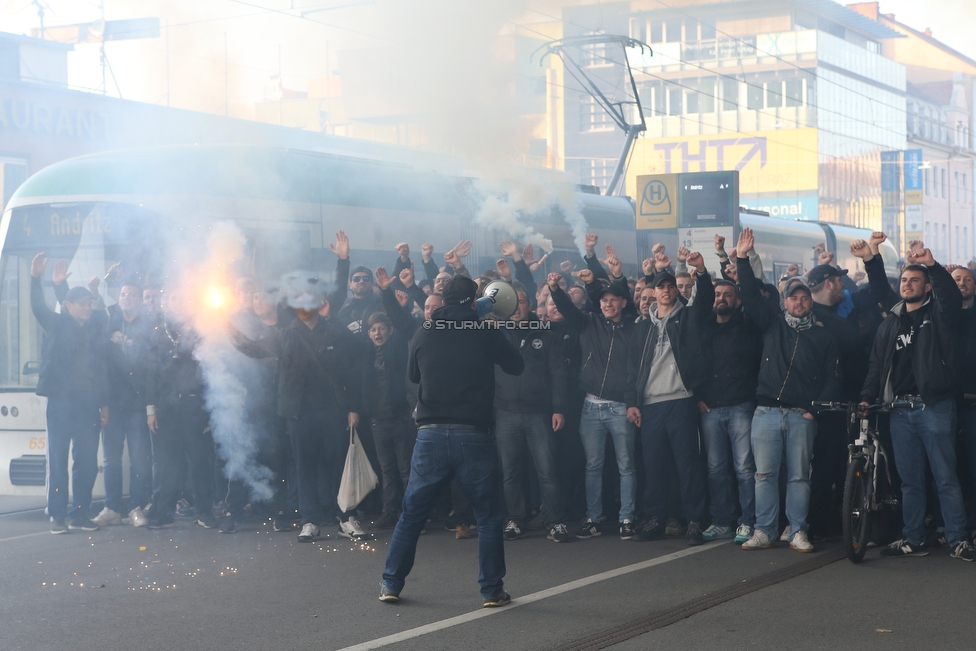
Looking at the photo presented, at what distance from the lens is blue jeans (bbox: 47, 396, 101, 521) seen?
28.2 feet

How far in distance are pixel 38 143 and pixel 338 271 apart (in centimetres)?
2173

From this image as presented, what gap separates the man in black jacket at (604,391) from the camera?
7895 mm

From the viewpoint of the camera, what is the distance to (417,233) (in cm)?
1193

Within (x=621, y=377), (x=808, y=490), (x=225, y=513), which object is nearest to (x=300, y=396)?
(x=225, y=513)

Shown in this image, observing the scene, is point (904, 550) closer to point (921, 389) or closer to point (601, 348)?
point (921, 389)

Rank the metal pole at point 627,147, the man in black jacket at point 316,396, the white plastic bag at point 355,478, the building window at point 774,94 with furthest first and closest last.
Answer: the building window at point 774,94 < the metal pole at point 627,147 < the man in black jacket at point 316,396 < the white plastic bag at point 355,478

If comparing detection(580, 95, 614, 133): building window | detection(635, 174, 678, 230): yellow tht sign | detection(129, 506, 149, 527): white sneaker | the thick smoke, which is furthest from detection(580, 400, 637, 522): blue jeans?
detection(580, 95, 614, 133): building window

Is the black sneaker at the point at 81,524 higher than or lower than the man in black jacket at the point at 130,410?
lower

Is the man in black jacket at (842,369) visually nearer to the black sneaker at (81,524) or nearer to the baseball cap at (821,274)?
the baseball cap at (821,274)

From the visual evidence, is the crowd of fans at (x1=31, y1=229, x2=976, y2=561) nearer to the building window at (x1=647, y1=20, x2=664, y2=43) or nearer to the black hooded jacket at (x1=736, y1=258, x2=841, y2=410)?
the black hooded jacket at (x1=736, y1=258, x2=841, y2=410)

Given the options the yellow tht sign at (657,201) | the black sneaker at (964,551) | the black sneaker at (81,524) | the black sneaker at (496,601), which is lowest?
the black sneaker at (81,524)

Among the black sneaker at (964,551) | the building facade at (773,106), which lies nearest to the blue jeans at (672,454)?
the black sneaker at (964,551)

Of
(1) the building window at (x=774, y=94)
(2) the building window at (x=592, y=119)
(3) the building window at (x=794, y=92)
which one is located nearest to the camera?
(2) the building window at (x=592, y=119)

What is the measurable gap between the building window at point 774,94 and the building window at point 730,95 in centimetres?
175
